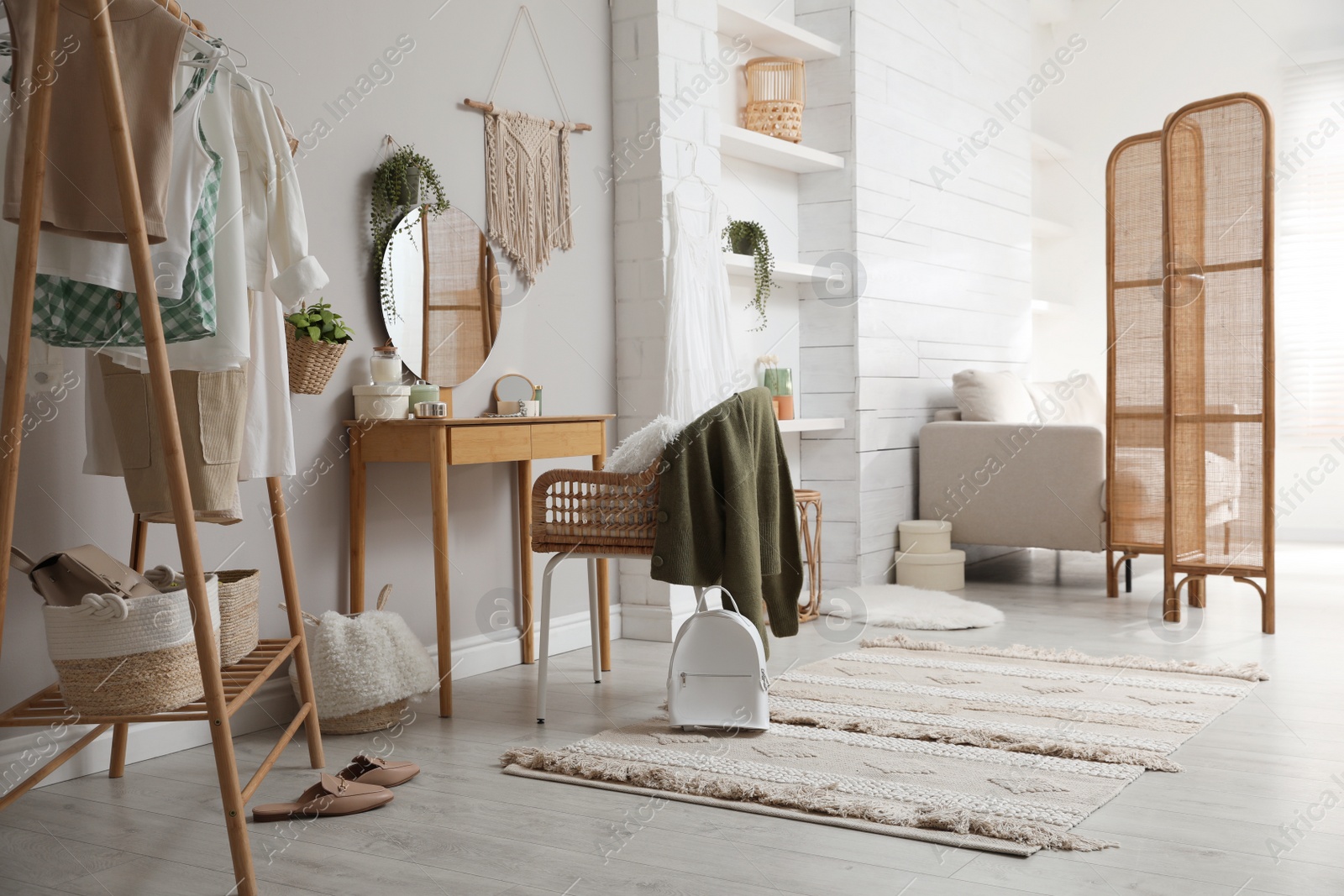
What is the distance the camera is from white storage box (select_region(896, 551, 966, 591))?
494cm

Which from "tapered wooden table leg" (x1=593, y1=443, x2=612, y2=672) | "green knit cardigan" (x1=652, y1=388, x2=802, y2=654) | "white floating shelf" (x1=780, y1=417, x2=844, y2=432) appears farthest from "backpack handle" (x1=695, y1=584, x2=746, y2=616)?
"white floating shelf" (x1=780, y1=417, x2=844, y2=432)

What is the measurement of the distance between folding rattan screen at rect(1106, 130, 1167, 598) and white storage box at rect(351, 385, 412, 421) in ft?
8.83

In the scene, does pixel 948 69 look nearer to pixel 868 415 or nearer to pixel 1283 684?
pixel 868 415

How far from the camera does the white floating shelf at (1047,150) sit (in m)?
6.54

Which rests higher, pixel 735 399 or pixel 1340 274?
pixel 1340 274

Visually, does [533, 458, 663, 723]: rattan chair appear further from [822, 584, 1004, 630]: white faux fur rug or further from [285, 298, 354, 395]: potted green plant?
[822, 584, 1004, 630]: white faux fur rug

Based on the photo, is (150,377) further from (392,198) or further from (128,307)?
(392,198)

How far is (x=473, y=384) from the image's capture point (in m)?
3.47

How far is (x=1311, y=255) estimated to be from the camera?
6.25 meters

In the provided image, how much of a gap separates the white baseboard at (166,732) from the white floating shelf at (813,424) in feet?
4.76

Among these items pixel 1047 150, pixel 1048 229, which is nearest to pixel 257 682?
pixel 1048 229

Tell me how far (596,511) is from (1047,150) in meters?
4.89

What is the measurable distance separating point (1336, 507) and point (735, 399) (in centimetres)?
484

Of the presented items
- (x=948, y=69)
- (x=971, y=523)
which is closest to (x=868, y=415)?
(x=971, y=523)
